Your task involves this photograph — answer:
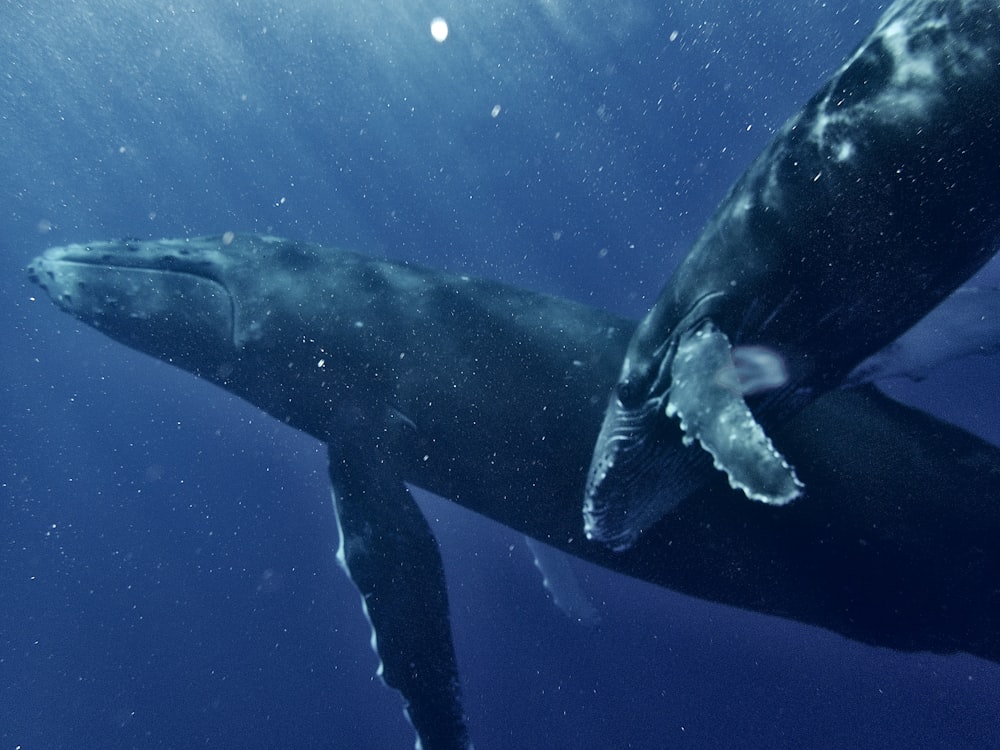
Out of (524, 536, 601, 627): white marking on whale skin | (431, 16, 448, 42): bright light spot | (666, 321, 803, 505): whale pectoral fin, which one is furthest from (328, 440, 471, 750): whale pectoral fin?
(431, 16, 448, 42): bright light spot

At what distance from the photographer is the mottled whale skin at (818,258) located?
3145 mm

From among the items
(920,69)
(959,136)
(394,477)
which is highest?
(920,69)

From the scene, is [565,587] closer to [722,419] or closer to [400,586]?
[400,586]

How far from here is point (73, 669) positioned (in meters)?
32.9

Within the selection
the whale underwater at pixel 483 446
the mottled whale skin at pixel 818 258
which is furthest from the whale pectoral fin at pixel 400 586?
the mottled whale skin at pixel 818 258

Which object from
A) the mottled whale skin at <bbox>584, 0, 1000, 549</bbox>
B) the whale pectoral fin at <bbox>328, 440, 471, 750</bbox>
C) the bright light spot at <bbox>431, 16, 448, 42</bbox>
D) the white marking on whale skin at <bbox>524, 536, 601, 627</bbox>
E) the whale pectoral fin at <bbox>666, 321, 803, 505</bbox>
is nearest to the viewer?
the whale pectoral fin at <bbox>666, 321, 803, 505</bbox>

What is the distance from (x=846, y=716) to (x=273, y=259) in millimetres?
14450

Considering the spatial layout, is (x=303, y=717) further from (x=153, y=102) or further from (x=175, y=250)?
(x=153, y=102)

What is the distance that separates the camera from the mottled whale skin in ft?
10.3

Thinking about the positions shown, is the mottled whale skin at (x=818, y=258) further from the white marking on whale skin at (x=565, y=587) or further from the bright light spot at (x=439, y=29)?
the bright light spot at (x=439, y=29)

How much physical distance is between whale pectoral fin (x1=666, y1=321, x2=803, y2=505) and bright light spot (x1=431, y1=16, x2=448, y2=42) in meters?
53.2

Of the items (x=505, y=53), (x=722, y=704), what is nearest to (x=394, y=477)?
(x=722, y=704)

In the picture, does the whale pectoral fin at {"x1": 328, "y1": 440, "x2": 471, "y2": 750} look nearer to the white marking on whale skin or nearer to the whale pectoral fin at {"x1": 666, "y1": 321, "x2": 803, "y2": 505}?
the whale pectoral fin at {"x1": 666, "y1": 321, "x2": 803, "y2": 505}

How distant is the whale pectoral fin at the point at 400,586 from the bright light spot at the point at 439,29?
169 ft
